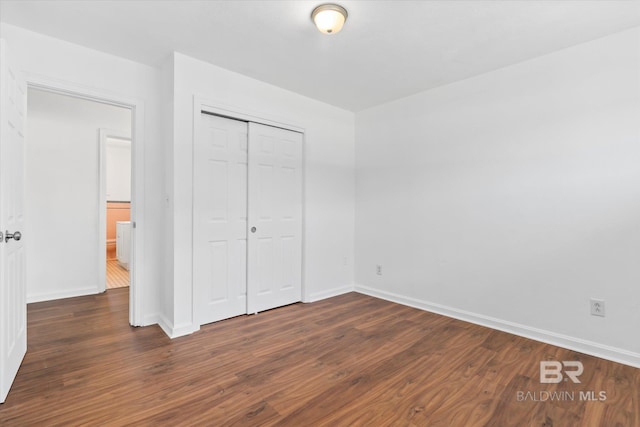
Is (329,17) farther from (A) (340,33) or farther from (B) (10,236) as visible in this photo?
(B) (10,236)

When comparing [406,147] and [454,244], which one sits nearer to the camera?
[454,244]

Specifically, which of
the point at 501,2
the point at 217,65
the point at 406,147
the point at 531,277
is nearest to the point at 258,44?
the point at 217,65

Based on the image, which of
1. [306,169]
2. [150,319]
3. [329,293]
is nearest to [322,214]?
[306,169]

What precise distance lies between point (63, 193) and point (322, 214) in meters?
3.33

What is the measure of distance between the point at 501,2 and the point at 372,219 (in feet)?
8.41

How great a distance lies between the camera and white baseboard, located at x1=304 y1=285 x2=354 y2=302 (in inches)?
151

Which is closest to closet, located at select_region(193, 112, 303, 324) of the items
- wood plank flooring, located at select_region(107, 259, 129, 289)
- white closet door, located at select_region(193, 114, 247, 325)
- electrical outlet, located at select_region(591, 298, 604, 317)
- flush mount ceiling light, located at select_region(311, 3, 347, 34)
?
white closet door, located at select_region(193, 114, 247, 325)

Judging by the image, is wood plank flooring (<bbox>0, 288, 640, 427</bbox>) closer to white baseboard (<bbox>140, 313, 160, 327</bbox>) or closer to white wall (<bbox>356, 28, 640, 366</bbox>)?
white baseboard (<bbox>140, 313, 160, 327</bbox>)

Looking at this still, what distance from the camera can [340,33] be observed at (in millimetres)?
2398

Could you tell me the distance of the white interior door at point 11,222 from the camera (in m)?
1.79

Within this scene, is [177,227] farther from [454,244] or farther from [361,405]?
[454,244]

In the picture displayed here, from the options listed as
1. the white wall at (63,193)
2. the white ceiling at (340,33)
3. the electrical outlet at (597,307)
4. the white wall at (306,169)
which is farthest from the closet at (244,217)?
the electrical outlet at (597,307)

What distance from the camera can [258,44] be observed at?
2.57 m

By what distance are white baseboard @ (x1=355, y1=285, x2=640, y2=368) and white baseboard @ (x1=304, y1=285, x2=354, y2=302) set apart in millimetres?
611
